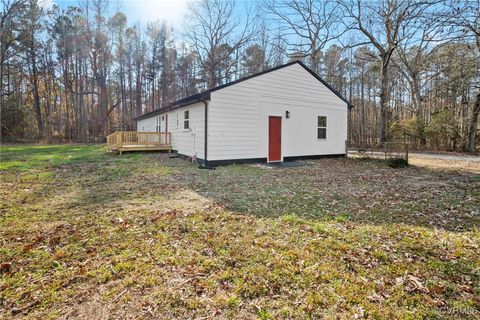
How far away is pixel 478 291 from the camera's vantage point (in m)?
2.42

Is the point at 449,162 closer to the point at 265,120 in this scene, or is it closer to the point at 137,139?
the point at 265,120

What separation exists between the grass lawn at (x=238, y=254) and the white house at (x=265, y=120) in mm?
4988

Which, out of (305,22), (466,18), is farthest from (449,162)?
(305,22)

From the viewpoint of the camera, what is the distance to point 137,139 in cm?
1574

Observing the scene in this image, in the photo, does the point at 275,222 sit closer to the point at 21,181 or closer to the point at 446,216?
the point at 446,216

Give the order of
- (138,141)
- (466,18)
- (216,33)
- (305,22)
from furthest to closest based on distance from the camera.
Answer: (216,33) → (305,22) → (138,141) → (466,18)

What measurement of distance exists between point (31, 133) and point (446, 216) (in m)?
32.6

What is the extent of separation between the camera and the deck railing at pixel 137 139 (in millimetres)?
14516

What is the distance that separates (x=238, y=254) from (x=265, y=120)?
9.10 meters

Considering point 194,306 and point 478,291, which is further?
point 478,291

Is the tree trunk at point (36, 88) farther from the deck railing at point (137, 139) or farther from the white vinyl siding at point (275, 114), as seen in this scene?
the white vinyl siding at point (275, 114)

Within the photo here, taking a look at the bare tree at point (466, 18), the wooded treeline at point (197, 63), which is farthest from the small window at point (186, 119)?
the wooded treeline at point (197, 63)

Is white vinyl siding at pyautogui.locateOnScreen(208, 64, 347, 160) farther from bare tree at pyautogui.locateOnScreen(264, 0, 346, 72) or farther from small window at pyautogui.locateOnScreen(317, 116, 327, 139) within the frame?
bare tree at pyautogui.locateOnScreen(264, 0, 346, 72)

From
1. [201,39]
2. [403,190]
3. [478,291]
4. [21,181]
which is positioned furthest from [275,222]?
[201,39]
